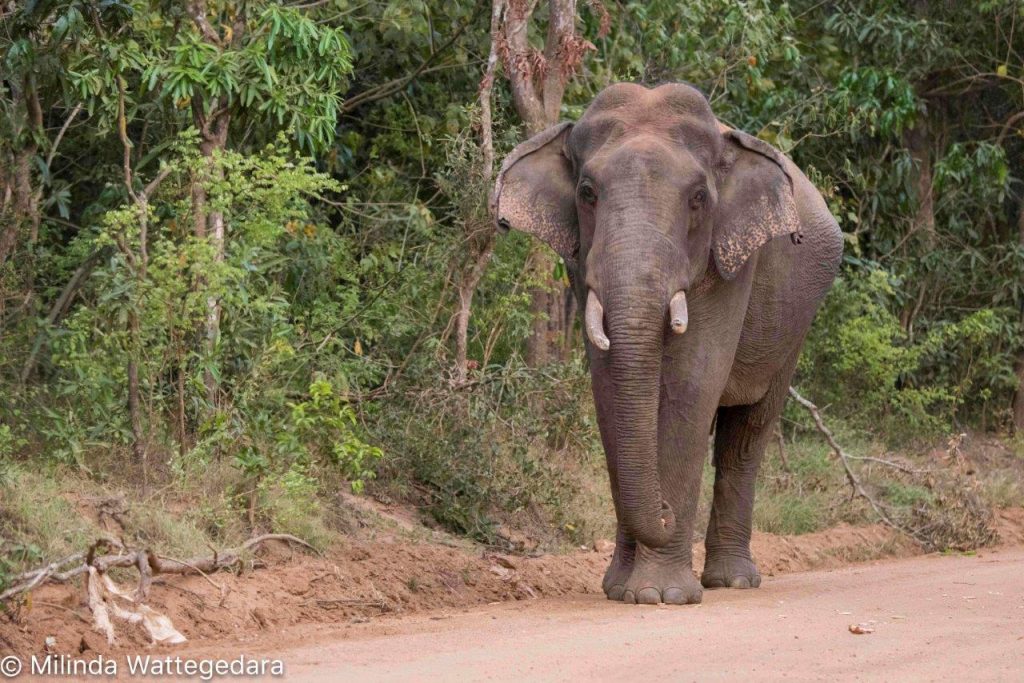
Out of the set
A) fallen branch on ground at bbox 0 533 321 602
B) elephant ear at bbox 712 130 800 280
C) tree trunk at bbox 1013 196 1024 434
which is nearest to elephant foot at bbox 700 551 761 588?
elephant ear at bbox 712 130 800 280

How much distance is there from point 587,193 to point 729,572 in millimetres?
2753

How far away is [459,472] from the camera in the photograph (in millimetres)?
10609

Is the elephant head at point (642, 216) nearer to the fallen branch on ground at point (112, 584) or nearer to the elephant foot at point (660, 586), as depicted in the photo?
the elephant foot at point (660, 586)

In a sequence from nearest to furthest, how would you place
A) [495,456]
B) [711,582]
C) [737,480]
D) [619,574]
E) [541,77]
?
[619,574] → [711,582] → [737,480] → [495,456] → [541,77]

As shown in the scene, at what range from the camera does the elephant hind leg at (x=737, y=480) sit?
32.9 feet

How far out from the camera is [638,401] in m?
8.34

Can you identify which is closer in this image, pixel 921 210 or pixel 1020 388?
pixel 1020 388

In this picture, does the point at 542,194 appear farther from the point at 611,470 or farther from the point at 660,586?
the point at 660,586

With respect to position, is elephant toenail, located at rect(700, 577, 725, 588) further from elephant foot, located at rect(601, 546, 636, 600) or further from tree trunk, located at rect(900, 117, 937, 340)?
tree trunk, located at rect(900, 117, 937, 340)

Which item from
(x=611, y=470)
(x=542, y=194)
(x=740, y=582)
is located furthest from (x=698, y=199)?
(x=740, y=582)

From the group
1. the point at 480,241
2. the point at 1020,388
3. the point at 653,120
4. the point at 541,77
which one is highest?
the point at 541,77

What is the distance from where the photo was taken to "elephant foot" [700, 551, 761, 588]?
32.4ft

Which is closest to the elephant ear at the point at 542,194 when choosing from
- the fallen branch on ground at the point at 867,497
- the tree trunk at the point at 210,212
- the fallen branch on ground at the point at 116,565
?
the tree trunk at the point at 210,212

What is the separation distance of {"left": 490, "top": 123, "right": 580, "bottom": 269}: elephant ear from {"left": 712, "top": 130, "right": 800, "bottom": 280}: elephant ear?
83cm
